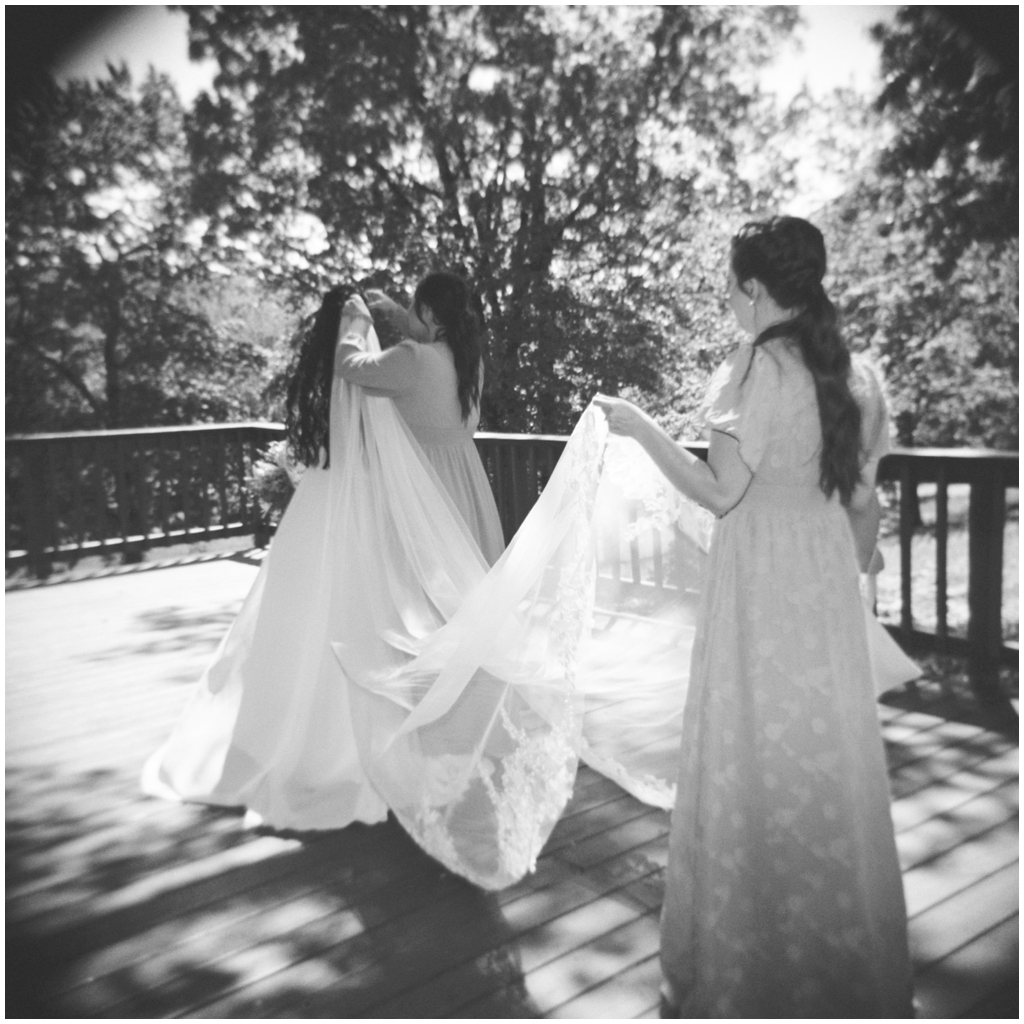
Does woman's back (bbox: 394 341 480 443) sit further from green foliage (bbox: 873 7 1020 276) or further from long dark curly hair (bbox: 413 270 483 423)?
Result: green foliage (bbox: 873 7 1020 276)

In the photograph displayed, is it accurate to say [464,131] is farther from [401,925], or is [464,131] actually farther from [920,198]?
[401,925]

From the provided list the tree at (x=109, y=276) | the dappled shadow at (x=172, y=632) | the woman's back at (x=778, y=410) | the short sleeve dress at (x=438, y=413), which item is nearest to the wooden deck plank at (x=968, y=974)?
the woman's back at (x=778, y=410)

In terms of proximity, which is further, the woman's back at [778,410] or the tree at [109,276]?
the tree at [109,276]

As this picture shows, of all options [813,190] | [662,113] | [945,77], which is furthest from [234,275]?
[945,77]

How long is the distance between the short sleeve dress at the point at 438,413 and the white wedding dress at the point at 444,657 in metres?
0.12

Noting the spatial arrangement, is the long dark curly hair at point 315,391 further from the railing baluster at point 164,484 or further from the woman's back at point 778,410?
the railing baluster at point 164,484

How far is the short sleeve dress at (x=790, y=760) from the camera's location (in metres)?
1.60

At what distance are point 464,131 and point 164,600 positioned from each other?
288 inches

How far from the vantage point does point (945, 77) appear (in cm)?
642

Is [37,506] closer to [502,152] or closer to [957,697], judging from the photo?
[957,697]

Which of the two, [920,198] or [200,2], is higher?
[200,2]

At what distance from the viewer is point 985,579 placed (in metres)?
3.47

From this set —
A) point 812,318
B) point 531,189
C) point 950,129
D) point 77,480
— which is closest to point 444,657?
point 812,318

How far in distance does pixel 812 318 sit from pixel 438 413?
1587mm
